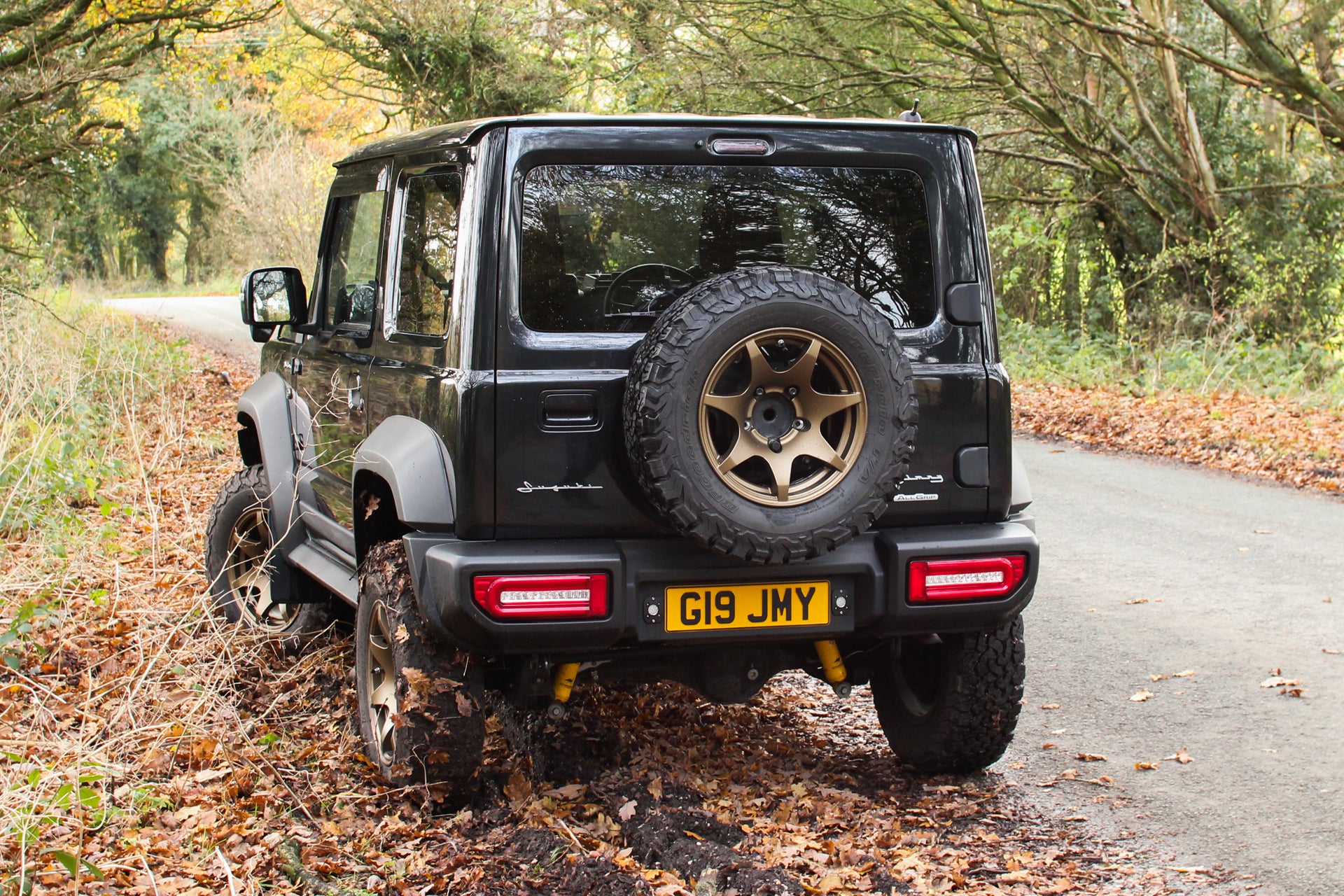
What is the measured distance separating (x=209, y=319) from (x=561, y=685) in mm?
25598

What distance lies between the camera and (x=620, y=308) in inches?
142

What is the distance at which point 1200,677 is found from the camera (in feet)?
17.2

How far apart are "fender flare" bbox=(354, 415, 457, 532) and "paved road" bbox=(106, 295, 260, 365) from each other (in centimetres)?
1358

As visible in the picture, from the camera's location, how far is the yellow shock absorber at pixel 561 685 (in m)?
3.78

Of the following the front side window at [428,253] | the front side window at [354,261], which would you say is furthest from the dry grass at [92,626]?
the front side window at [428,253]

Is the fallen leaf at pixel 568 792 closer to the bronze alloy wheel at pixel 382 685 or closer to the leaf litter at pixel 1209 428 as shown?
the bronze alloy wheel at pixel 382 685

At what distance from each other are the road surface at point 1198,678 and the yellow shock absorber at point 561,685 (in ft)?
4.88

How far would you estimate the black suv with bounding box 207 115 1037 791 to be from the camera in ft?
11.0

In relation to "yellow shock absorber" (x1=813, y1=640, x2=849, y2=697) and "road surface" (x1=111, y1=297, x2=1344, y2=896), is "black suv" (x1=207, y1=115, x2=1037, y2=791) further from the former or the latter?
"road surface" (x1=111, y1=297, x2=1344, y2=896)

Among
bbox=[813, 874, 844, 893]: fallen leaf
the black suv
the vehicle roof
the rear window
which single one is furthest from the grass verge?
bbox=[813, 874, 844, 893]: fallen leaf

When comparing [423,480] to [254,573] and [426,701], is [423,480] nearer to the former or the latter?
[426,701]

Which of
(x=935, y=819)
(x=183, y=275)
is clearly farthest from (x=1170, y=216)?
(x=183, y=275)

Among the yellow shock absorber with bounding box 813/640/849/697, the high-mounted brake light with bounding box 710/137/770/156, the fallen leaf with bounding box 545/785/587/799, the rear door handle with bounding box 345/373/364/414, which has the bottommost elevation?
the fallen leaf with bounding box 545/785/587/799

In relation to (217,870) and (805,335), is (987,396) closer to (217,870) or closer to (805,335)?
(805,335)
